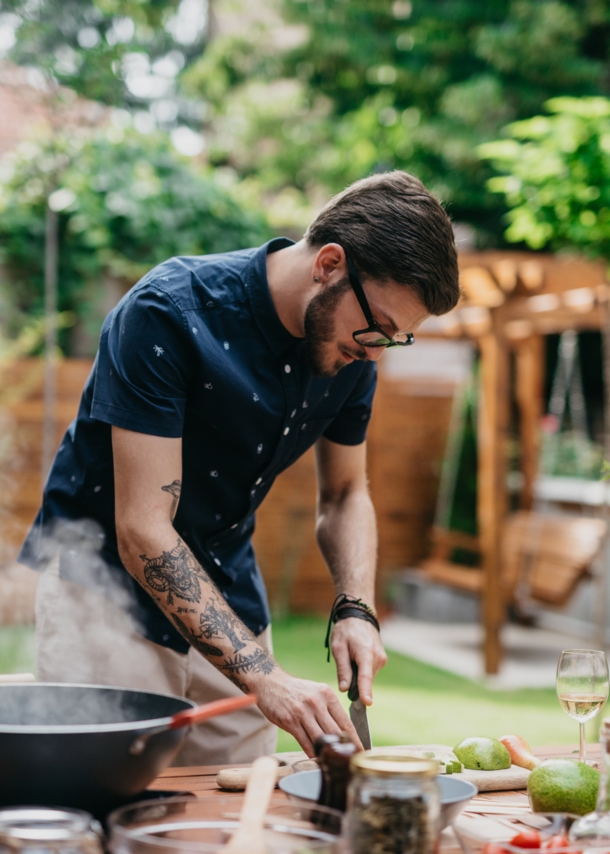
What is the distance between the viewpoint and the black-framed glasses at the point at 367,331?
5.45ft

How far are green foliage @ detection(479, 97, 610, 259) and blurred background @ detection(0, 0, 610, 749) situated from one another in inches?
0.4

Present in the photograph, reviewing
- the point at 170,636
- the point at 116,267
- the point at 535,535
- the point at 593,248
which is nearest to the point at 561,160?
the point at 593,248

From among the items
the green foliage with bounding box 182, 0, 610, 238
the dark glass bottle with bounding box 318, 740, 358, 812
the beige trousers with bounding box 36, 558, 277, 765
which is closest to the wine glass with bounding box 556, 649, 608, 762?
the dark glass bottle with bounding box 318, 740, 358, 812

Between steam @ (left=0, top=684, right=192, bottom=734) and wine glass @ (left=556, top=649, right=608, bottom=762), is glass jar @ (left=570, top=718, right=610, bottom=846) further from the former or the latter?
steam @ (left=0, top=684, right=192, bottom=734)

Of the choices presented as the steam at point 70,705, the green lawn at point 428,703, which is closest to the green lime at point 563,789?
the steam at point 70,705

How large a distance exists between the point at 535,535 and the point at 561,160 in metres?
3.83

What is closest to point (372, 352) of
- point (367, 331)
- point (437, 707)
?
point (367, 331)

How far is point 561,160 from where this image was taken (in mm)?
4012

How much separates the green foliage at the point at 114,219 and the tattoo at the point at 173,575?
15.6 feet

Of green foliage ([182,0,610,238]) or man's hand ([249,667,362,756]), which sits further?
green foliage ([182,0,610,238])

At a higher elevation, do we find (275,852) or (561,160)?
(561,160)

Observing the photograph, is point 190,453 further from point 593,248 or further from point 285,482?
point 285,482

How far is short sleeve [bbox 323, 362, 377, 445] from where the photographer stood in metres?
2.12

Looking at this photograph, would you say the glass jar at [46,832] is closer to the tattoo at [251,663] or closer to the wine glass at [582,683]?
the tattoo at [251,663]
